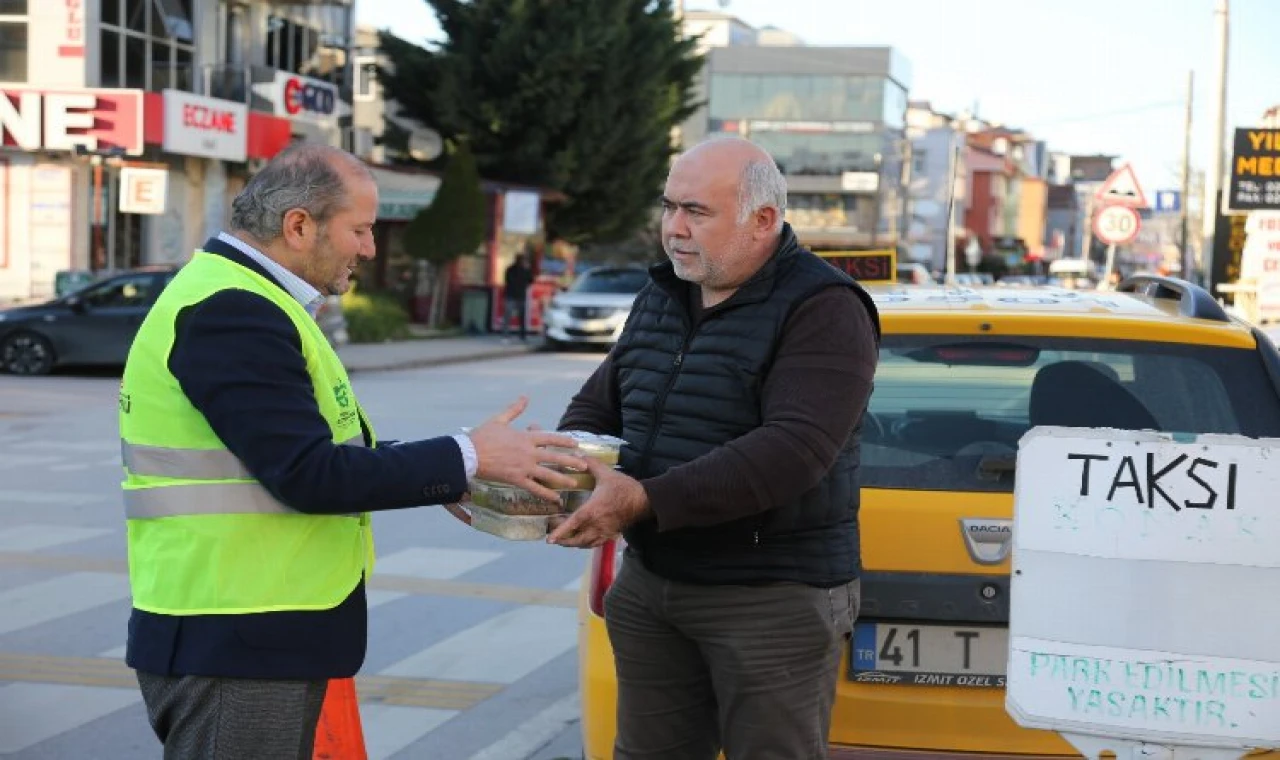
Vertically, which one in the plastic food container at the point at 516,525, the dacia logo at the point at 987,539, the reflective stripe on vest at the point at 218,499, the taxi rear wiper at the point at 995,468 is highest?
the reflective stripe on vest at the point at 218,499

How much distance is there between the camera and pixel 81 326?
906 inches

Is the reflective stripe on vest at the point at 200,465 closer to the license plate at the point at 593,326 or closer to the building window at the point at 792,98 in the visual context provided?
the license plate at the point at 593,326

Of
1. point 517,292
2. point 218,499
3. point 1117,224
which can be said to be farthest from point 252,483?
point 517,292

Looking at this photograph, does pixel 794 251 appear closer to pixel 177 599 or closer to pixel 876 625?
pixel 876 625

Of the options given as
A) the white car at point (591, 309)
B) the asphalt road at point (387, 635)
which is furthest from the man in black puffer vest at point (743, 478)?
the white car at point (591, 309)

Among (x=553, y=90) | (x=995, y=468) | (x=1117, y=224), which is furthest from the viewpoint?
(x=553, y=90)

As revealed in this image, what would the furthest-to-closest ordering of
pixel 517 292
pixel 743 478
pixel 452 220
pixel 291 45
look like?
pixel 291 45 → pixel 452 220 → pixel 517 292 → pixel 743 478

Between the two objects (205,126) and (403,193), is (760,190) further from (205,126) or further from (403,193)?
(403,193)

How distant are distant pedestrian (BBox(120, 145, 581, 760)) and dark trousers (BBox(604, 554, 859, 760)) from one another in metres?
0.66

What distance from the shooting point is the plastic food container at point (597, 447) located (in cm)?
354

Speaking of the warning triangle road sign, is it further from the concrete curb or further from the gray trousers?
the gray trousers

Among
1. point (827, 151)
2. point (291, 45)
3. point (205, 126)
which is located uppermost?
point (827, 151)

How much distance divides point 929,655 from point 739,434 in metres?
0.97

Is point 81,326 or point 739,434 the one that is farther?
point 81,326
